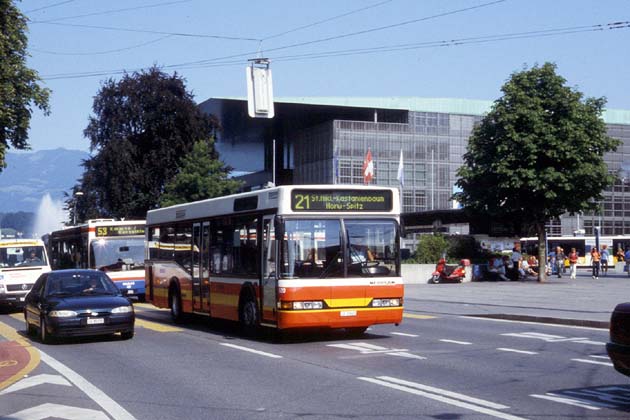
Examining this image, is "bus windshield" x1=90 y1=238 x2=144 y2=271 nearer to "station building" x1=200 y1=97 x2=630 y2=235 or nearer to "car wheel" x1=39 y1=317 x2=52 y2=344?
"car wheel" x1=39 y1=317 x2=52 y2=344

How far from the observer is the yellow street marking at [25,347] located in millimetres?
12516

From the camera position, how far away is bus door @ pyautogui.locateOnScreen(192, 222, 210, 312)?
799 inches

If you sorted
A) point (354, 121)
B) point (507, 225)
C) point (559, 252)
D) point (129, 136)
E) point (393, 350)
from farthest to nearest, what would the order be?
1. point (354, 121)
2. point (129, 136)
3. point (559, 252)
4. point (507, 225)
5. point (393, 350)

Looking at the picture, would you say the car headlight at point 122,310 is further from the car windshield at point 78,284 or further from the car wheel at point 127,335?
the car windshield at point 78,284

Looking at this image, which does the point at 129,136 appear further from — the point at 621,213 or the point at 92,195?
the point at 621,213

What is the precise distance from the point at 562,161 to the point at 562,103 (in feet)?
9.16

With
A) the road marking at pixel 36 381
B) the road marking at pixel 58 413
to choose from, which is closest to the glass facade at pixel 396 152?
the road marking at pixel 36 381

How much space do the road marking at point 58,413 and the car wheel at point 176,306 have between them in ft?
40.3

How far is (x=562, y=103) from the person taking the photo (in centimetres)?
4416

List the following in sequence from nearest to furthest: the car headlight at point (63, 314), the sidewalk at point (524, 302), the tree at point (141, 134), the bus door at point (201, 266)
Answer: the car headlight at point (63, 314)
the bus door at point (201, 266)
the sidewalk at point (524, 302)
the tree at point (141, 134)

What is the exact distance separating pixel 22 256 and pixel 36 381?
18748 mm

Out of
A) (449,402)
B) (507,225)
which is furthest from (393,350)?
(507,225)

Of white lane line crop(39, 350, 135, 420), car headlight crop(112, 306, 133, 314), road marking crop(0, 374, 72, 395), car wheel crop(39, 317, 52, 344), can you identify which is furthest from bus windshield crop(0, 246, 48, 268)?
road marking crop(0, 374, 72, 395)

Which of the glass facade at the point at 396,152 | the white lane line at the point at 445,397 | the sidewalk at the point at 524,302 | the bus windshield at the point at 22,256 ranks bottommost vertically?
the sidewalk at the point at 524,302
